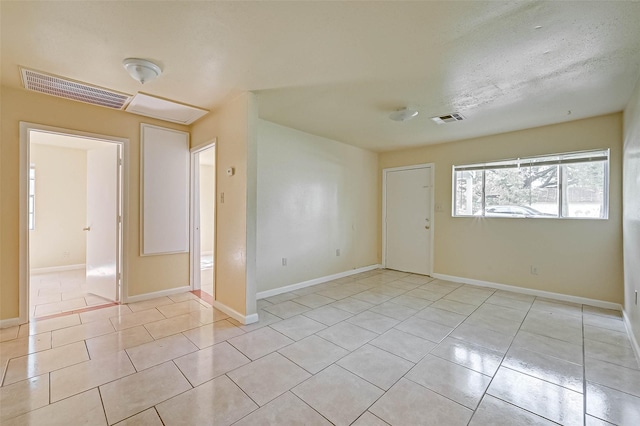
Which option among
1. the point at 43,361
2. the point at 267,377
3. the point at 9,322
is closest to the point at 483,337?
the point at 267,377

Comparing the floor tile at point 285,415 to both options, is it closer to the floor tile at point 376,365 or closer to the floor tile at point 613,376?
the floor tile at point 376,365

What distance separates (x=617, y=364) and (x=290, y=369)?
2.62 metres

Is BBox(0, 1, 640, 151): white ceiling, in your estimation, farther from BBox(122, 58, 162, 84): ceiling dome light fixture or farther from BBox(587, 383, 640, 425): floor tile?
BBox(587, 383, 640, 425): floor tile

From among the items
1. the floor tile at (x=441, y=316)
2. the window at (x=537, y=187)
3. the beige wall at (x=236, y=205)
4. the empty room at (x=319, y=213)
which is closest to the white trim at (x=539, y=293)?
the empty room at (x=319, y=213)

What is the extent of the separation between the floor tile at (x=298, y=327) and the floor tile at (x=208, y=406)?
2.86 ft

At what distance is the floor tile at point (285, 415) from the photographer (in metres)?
1.59

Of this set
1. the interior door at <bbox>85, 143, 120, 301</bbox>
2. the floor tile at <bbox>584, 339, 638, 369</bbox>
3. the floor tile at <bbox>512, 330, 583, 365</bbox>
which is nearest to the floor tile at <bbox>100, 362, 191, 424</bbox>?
the interior door at <bbox>85, 143, 120, 301</bbox>

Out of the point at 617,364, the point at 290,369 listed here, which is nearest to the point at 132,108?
the point at 290,369

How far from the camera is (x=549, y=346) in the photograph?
252cm

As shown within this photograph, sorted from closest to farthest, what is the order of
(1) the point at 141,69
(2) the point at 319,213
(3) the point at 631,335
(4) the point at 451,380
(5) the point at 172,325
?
(4) the point at 451,380
(1) the point at 141,69
(3) the point at 631,335
(5) the point at 172,325
(2) the point at 319,213

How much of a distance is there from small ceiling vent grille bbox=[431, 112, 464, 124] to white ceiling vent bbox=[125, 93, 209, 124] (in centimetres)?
305

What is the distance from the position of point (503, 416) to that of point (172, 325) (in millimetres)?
2938

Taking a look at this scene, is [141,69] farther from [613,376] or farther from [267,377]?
[613,376]

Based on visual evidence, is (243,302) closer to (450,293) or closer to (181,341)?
(181,341)
